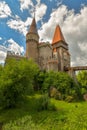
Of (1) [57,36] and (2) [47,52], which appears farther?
(1) [57,36]

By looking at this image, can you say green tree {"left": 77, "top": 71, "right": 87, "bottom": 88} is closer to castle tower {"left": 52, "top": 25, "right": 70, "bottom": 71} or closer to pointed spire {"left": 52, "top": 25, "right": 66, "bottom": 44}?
castle tower {"left": 52, "top": 25, "right": 70, "bottom": 71}

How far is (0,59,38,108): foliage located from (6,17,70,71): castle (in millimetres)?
20151

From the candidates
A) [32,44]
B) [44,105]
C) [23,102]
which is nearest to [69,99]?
[44,105]

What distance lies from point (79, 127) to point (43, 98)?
21.2 m

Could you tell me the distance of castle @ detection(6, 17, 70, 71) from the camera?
5639 cm

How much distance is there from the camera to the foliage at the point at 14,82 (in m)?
32.3

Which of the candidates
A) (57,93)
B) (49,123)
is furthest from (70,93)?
(49,123)

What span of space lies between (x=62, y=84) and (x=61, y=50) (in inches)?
603

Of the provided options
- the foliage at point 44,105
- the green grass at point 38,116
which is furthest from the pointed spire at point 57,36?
the foliage at point 44,105

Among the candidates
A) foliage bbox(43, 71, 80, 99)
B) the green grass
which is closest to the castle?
foliage bbox(43, 71, 80, 99)

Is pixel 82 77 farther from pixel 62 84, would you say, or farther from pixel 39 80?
pixel 39 80

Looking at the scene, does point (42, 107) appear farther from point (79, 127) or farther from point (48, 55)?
point (48, 55)

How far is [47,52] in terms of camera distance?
59875 millimetres

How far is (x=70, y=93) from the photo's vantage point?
45906 mm
